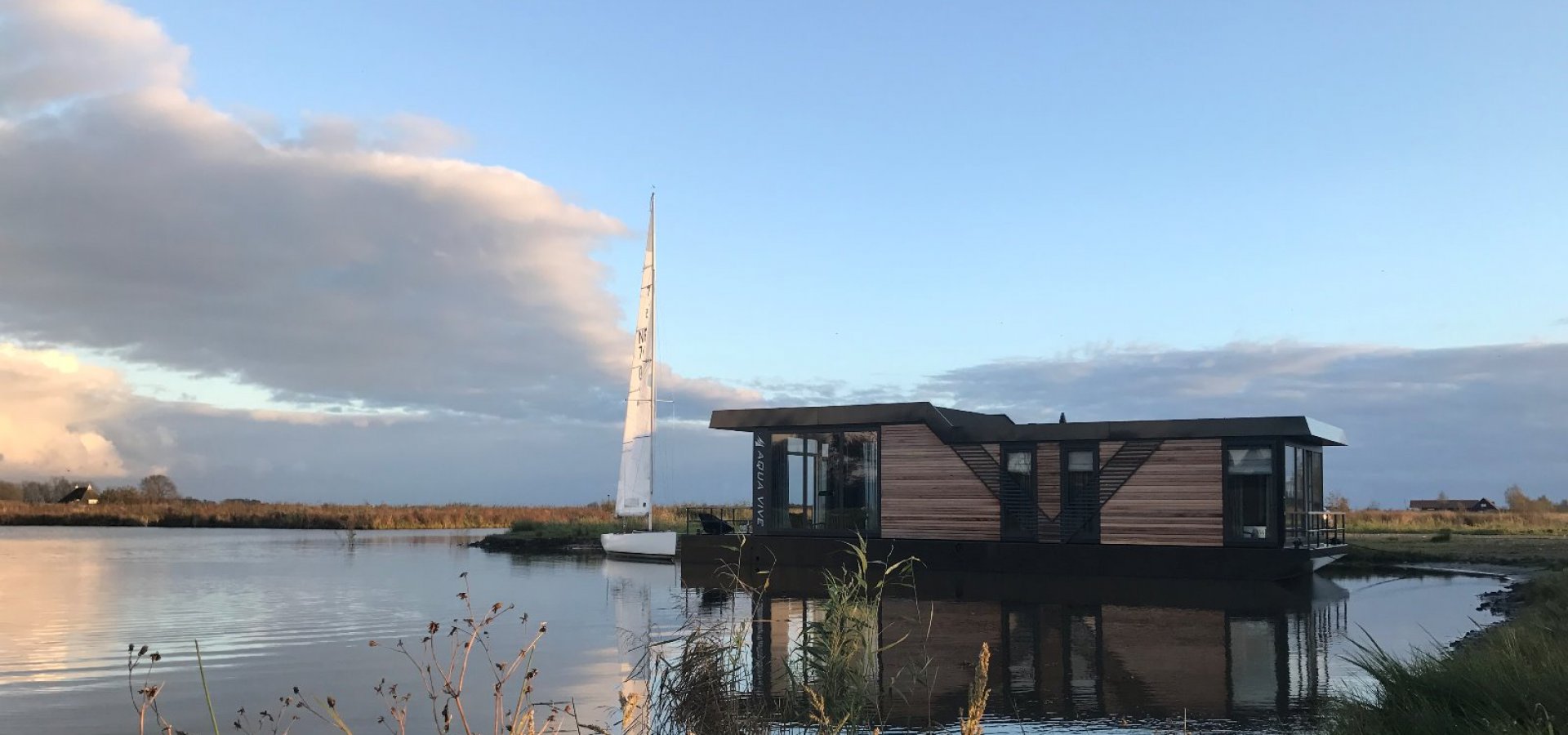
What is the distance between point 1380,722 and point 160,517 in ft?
182

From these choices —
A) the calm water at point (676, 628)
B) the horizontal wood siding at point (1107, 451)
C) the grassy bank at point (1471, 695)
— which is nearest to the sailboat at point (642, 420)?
the calm water at point (676, 628)

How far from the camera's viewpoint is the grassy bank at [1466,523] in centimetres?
3512

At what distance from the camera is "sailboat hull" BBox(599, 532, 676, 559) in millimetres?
27734

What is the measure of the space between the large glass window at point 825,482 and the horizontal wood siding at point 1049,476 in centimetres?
314

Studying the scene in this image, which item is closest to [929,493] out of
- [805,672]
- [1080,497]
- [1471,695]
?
[1080,497]

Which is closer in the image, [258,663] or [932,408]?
[258,663]

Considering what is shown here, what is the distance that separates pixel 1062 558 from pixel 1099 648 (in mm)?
9093

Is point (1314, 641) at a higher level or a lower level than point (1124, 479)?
lower

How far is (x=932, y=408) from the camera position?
22453mm

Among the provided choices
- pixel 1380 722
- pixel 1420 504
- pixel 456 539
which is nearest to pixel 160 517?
pixel 456 539

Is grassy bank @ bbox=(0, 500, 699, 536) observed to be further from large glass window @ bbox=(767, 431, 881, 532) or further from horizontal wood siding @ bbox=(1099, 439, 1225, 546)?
horizontal wood siding @ bbox=(1099, 439, 1225, 546)

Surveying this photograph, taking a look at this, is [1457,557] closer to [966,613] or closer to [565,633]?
[966,613]

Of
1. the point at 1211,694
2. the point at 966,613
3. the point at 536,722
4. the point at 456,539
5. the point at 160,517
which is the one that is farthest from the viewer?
the point at 160,517

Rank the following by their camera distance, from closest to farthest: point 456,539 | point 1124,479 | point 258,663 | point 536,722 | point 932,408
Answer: point 536,722, point 258,663, point 1124,479, point 932,408, point 456,539
